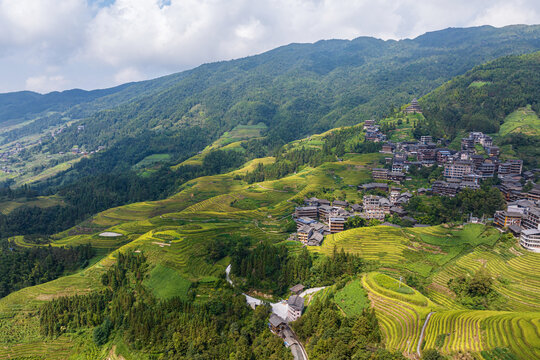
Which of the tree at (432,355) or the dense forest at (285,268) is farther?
the dense forest at (285,268)

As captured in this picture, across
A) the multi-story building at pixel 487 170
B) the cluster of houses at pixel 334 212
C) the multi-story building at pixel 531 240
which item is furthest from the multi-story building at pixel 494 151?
the multi-story building at pixel 531 240

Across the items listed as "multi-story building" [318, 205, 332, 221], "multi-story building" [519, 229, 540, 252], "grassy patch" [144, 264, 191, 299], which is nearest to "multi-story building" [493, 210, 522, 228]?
"multi-story building" [519, 229, 540, 252]

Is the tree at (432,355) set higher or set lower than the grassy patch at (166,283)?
higher

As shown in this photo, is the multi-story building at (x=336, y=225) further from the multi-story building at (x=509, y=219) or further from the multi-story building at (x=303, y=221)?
the multi-story building at (x=509, y=219)

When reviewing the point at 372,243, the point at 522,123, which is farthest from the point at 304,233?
the point at 522,123

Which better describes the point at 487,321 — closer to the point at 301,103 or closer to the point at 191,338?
the point at 191,338

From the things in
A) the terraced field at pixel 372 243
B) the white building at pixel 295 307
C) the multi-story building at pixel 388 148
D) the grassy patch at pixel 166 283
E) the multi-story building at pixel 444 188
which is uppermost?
the multi-story building at pixel 388 148
